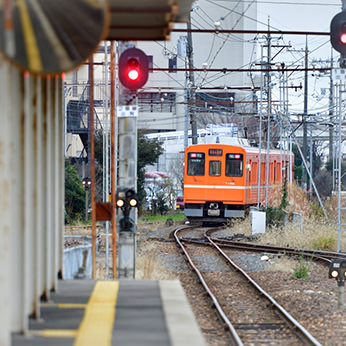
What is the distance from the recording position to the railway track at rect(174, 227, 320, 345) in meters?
10.7

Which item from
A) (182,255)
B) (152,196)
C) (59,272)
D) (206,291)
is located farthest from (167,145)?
(59,272)

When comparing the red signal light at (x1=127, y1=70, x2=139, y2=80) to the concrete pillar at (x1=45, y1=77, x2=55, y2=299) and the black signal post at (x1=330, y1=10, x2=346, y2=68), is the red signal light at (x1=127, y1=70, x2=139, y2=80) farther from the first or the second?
the concrete pillar at (x1=45, y1=77, x2=55, y2=299)

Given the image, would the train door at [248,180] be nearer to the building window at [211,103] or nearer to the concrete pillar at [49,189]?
the building window at [211,103]

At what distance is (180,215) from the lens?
4166cm

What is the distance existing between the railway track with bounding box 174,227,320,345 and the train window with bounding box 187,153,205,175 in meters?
13.3

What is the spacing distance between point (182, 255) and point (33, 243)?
15.4 m

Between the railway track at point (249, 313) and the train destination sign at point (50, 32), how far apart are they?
5.43 m

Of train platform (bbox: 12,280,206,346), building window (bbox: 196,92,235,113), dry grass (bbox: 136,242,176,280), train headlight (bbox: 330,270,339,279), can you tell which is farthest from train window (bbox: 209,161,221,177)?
train platform (bbox: 12,280,206,346)

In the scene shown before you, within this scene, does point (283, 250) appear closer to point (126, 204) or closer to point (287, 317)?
point (126, 204)

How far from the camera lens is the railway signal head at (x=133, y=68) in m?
12.2

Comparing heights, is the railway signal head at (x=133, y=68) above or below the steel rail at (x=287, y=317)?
above

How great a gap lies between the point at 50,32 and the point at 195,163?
25.9 m

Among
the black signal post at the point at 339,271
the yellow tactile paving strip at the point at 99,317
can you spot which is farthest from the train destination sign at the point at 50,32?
the black signal post at the point at 339,271

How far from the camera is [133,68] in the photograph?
12211 mm
